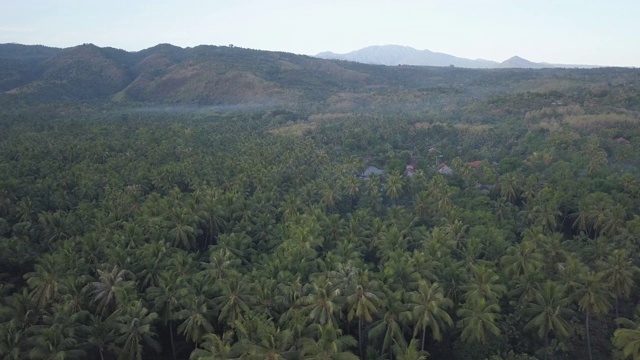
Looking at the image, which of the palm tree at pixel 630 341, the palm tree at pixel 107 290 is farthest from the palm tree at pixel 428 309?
the palm tree at pixel 107 290

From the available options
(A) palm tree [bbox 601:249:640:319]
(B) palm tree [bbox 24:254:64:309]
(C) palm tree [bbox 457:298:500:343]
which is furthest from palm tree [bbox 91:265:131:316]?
(A) palm tree [bbox 601:249:640:319]

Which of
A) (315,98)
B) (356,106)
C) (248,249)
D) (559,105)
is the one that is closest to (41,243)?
(248,249)

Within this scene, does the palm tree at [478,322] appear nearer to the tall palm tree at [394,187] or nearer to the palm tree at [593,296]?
the palm tree at [593,296]

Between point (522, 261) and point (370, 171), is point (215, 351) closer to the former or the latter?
point (522, 261)

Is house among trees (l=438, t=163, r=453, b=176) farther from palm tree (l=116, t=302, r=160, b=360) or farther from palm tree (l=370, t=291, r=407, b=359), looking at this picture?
palm tree (l=116, t=302, r=160, b=360)

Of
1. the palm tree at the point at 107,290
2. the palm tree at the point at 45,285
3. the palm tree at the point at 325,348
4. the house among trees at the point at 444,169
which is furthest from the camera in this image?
the house among trees at the point at 444,169

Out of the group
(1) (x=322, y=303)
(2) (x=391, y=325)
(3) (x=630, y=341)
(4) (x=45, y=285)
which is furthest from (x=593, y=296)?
(4) (x=45, y=285)
